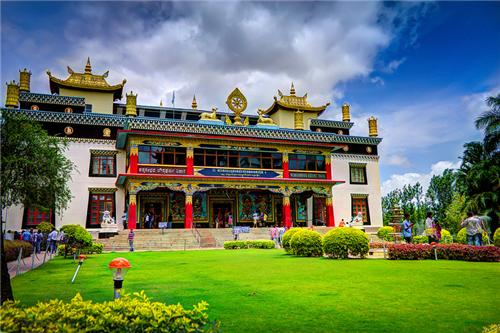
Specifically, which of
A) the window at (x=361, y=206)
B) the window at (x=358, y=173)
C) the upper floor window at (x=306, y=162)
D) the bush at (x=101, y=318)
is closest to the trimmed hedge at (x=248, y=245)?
the upper floor window at (x=306, y=162)

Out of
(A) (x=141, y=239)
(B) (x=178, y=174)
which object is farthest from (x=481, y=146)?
(A) (x=141, y=239)

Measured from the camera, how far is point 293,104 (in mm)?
43250

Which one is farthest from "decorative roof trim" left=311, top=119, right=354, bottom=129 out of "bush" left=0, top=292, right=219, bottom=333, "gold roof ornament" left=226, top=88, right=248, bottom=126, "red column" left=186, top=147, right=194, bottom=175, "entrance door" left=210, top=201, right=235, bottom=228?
"bush" left=0, top=292, right=219, bottom=333

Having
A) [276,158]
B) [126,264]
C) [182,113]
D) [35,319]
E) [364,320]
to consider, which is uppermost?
[182,113]

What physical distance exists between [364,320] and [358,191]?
3430 centimetres

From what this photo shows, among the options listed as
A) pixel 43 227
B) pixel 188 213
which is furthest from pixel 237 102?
pixel 43 227

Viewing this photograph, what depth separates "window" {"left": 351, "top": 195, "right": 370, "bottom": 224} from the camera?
126 ft

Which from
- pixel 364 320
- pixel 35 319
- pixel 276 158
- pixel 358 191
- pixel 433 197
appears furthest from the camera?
pixel 433 197

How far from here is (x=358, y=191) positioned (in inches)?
1534

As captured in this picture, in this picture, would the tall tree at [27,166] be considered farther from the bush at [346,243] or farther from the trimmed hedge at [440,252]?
the trimmed hedge at [440,252]

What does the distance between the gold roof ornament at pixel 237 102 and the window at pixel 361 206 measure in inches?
541

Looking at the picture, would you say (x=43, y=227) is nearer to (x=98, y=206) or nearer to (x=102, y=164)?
(x=98, y=206)

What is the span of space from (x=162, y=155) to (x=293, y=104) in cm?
1854

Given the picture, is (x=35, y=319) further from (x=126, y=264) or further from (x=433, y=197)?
(x=433, y=197)
